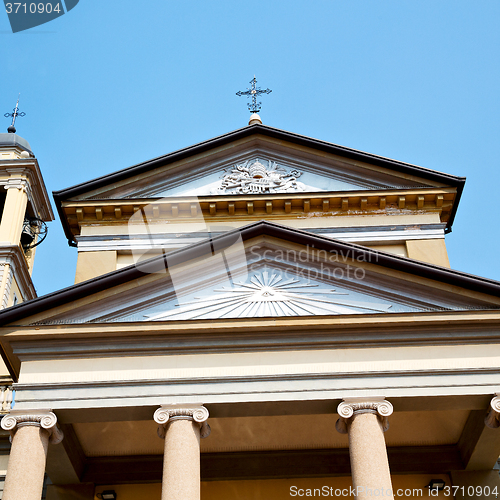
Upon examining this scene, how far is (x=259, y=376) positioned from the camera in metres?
10.2

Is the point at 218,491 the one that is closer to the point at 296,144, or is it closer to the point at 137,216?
the point at 137,216

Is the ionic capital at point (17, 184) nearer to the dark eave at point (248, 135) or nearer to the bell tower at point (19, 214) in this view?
the bell tower at point (19, 214)

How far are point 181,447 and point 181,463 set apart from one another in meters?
0.22

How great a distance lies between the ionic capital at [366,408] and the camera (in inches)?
387

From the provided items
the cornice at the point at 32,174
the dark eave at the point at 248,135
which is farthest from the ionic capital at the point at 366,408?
the cornice at the point at 32,174

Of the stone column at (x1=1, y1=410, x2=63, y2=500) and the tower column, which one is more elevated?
the tower column

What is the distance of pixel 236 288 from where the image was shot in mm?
11125

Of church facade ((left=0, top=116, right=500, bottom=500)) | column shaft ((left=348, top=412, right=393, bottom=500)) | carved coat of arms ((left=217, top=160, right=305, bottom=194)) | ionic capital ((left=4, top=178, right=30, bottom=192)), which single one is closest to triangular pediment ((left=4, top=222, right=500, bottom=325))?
church facade ((left=0, top=116, right=500, bottom=500))

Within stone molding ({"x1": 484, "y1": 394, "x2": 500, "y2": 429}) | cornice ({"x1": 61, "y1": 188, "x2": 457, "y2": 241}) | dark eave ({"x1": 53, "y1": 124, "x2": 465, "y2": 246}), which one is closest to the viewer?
stone molding ({"x1": 484, "y1": 394, "x2": 500, "y2": 429})

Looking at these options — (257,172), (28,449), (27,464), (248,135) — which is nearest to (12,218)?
(248,135)

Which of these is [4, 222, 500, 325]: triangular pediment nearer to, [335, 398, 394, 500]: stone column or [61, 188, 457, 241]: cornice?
[335, 398, 394, 500]: stone column

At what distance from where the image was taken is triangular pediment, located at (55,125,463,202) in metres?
16.0

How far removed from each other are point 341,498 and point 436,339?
3.27 m

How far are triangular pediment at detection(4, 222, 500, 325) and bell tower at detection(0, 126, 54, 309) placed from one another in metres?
15.2
